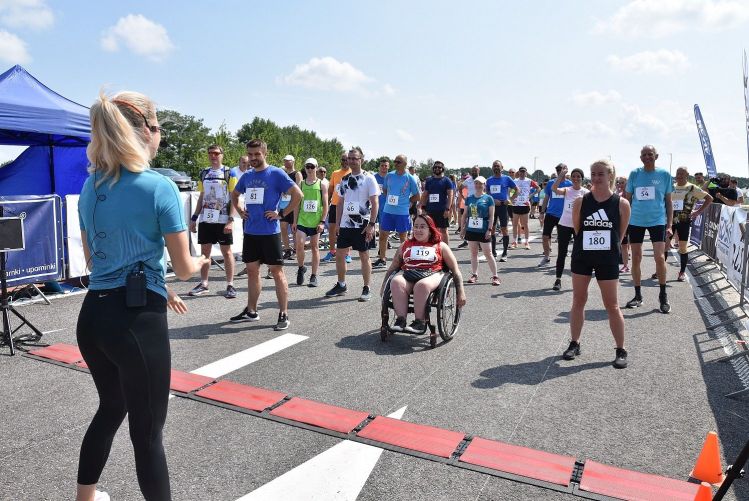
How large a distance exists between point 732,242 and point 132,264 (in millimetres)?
8286

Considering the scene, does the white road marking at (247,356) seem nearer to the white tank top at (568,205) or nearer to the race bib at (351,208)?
the race bib at (351,208)

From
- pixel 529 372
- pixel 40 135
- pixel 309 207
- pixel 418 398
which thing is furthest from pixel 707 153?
pixel 40 135

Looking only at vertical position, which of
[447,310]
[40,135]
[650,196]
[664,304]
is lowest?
[664,304]

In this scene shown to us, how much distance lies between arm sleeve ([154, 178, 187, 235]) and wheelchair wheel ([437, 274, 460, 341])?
12.0 ft

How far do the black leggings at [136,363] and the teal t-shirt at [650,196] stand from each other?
667 cm

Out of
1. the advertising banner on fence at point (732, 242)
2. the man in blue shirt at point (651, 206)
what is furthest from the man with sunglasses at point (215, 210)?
the advertising banner on fence at point (732, 242)

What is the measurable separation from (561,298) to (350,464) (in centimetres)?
578

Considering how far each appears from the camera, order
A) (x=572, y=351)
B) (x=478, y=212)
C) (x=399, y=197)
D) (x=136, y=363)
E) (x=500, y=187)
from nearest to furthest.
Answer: (x=136, y=363) → (x=572, y=351) → (x=478, y=212) → (x=399, y=197) → (x=500, y=187)

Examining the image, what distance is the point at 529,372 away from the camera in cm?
496

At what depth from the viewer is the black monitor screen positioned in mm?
5453

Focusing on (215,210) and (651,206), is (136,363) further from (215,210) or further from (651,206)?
(651,206)

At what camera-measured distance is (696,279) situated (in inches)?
394

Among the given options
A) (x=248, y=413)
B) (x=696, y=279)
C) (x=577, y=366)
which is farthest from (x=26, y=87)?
(x=696, y=279)

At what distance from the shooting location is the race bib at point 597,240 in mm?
5023
